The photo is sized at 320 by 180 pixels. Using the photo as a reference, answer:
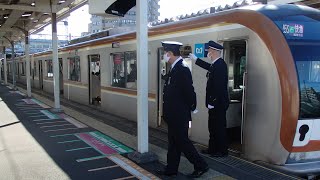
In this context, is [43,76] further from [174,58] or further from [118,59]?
[174,58]

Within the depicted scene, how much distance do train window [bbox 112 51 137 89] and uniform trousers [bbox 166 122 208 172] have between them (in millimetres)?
4460

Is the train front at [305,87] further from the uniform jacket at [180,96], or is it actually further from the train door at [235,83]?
the uniform jacket at [180,96]

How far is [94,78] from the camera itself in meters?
12.7

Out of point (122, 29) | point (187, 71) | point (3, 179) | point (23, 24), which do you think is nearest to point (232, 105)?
point (187, 71)

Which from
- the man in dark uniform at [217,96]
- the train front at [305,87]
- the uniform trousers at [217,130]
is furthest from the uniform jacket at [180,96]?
the train front at [305,87]

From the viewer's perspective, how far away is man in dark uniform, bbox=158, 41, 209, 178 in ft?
15.0

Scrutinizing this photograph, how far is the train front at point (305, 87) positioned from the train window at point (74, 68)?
9716mm

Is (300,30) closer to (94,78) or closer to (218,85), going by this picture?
(218,85)

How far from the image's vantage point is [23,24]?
16.3 meters

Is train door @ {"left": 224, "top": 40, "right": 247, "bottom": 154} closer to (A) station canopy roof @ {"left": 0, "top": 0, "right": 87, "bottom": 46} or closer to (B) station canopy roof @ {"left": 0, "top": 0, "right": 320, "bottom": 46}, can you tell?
(B) station canopy roof @ {"left": 0, "top": 0, "right": 320, "bottom": 46}

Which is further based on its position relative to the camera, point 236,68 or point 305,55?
point 236,68

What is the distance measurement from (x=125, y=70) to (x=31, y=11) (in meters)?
5.63

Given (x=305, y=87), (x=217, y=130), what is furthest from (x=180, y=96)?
(x=305, y=87)

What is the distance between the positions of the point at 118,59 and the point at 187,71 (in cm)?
556
